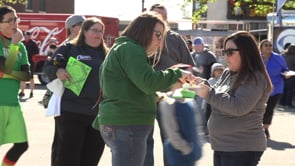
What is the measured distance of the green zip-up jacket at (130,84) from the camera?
396 centimetres

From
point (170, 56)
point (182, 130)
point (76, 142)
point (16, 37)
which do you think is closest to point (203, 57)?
point (170, 56)

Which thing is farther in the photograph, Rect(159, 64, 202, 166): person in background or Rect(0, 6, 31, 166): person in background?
Rect(0, 6, 31, 166): person in background

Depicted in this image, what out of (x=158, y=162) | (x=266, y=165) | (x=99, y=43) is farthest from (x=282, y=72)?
(x=99, y=43)

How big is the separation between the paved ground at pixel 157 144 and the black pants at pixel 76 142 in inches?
40.7

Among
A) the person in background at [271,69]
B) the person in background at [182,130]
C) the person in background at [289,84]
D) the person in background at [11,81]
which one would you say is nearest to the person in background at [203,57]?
the person in background at [271,69]

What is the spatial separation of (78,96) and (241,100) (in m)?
1.94

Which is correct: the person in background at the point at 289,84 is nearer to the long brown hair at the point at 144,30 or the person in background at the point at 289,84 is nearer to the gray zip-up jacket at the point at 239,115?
the gray zip-up jacket at the point at 239,115

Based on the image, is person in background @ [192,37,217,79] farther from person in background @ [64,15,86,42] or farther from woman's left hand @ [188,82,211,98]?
woman's left hand @ [188,82,211,98]

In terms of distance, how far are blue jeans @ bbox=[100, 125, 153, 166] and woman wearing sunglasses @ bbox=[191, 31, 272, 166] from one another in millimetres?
529

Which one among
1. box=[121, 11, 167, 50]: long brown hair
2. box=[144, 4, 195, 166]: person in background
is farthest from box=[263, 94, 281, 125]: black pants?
box=[121, 11, 167, 50]: long brown hair

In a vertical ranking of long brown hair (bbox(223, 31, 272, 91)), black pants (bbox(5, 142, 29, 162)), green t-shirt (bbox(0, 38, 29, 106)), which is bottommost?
black pants (bbox(5, 142, 29, 162))

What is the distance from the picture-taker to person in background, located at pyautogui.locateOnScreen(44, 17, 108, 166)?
555 cm

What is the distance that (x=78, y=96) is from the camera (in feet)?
18.2

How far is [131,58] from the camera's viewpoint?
3963mm
